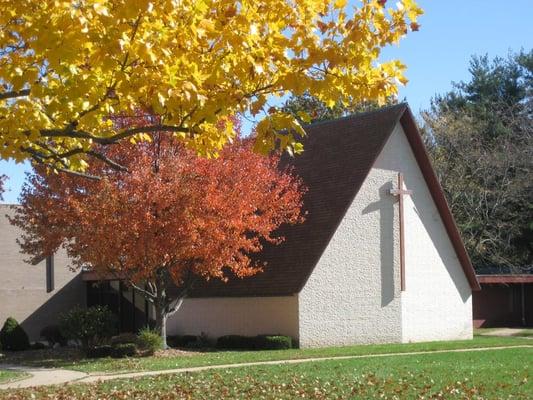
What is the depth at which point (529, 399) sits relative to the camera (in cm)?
1237

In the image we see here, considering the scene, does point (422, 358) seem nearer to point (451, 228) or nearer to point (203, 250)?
point (203, 250)

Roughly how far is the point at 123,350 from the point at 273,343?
15.1 ft

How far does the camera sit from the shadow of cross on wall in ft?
88.7

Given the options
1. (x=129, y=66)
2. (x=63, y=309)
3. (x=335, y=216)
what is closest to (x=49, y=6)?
(x=129, y=66)

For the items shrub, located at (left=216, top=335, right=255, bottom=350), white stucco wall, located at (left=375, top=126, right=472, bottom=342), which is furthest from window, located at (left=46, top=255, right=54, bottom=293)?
white stucco wall, located at (left=375, top=126, right=472, bottom=342)

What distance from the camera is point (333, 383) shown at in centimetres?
1409

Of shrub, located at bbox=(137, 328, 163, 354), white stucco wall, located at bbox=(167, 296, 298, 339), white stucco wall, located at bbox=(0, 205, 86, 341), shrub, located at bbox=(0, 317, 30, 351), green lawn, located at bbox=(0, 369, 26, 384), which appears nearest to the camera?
green lawn, located at bbox=(0, 369, 26, 384)

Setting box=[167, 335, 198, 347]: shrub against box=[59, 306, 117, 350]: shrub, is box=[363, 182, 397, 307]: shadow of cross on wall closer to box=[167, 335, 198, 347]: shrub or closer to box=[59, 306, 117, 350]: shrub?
box=[167, 335, 198, 347]: shrub

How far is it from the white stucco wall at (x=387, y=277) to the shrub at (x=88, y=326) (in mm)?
5945

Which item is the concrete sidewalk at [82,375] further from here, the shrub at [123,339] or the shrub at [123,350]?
the shrub at [123,339]

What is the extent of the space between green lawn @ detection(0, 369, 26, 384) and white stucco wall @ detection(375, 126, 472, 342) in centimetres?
1364

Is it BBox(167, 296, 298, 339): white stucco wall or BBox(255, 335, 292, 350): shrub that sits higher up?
BBox(167, 296, 298, 339): white stucco wall

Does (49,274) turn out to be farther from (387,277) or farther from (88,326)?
(387,277)

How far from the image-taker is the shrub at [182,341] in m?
26.5
